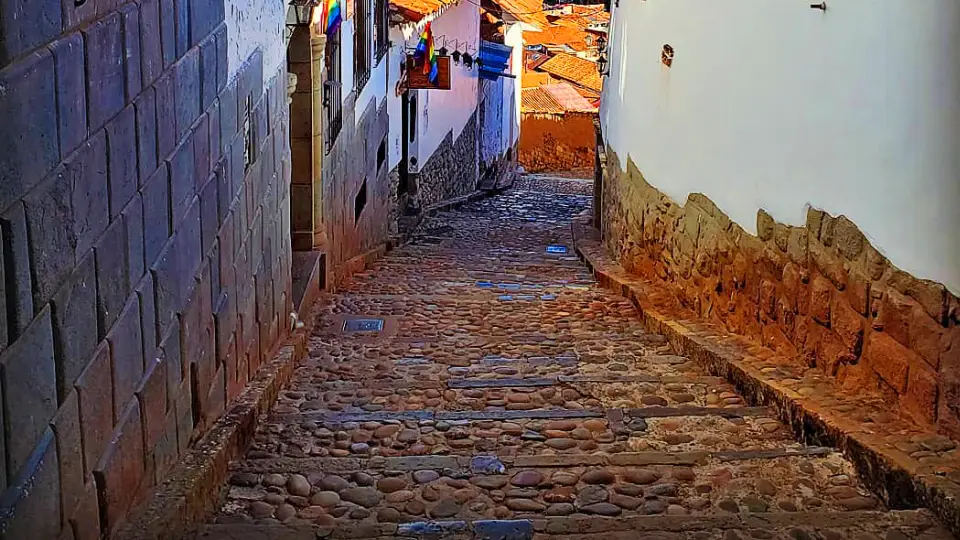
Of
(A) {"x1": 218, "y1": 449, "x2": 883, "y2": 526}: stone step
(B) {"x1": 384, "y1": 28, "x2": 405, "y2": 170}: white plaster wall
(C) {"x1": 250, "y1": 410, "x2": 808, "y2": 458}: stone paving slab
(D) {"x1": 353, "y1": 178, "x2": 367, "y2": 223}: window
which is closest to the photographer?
(A) {"x1": 218, "y1": 449, "x2": 883, "y2": 526}: stone step

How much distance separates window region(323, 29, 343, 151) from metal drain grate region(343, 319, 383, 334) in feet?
6.46

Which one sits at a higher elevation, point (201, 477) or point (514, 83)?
point (514, 83)

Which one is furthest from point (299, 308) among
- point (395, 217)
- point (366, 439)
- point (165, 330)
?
point (395, 217)

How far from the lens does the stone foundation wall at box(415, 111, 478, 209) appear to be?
1845 cm

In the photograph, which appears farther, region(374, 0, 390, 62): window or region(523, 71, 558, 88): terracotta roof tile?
region(523, 71, 558, 88): terracotta roof tile

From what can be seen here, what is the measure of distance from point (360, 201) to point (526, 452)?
26.1 ft

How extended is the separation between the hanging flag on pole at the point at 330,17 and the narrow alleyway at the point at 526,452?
2516 millimetres

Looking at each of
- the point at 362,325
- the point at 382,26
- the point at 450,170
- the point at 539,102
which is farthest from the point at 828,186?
the point at 539,102

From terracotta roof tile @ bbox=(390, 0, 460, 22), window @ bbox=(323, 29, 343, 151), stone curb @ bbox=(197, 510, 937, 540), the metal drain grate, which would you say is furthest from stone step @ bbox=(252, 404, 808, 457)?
terracotta roof tile @ bbox=(390, 0, 460, 22)

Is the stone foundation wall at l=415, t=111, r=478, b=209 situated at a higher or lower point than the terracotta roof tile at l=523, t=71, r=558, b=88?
lower

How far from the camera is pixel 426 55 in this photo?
52.9 feet

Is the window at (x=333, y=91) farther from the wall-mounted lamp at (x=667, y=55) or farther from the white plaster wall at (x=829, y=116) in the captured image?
the white plaster wall at (x=829, y=116)

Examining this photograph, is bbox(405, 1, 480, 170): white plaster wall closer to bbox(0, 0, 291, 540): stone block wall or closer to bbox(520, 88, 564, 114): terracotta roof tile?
bbox(520, 88, 564, 114): terracotta roof tile

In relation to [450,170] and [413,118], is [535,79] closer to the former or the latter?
[450,170]
